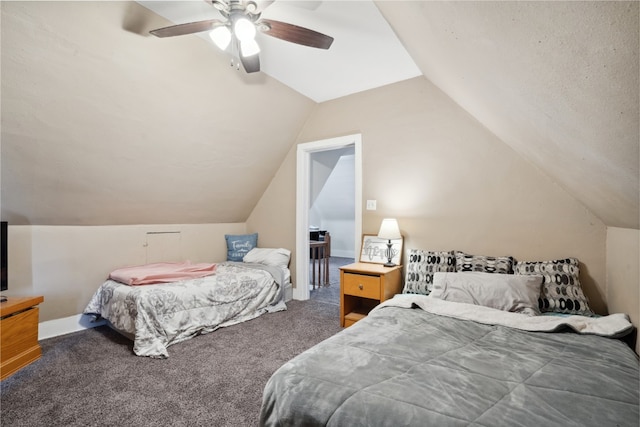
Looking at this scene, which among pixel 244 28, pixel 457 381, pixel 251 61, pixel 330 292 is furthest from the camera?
pixel 330 292

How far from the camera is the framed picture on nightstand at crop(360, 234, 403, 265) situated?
10.1ft

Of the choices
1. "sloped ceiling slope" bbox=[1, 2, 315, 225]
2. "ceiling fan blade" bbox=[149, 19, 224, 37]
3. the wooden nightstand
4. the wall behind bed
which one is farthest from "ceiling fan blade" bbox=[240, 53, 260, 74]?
the wooden nightstand

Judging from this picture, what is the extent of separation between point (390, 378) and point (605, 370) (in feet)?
2.86

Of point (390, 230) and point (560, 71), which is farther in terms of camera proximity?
point (390, 230)

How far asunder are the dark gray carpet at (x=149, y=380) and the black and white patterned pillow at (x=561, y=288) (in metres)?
1.76

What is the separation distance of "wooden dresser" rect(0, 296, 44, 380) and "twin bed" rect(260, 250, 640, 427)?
2022mm

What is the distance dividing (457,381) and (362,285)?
174 cm

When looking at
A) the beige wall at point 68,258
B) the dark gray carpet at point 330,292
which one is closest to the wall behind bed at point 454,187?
the dark gray carpet at point 330,292

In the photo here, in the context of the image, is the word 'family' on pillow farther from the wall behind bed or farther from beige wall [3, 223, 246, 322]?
the wall behind bed

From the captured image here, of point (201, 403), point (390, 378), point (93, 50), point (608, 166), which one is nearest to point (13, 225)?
point (93, 50)

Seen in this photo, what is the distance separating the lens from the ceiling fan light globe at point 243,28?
1.70 m

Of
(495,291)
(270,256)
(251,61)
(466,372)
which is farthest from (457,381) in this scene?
(270,256)

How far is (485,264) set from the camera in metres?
2.47

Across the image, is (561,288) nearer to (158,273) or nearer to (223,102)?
(223,102)
